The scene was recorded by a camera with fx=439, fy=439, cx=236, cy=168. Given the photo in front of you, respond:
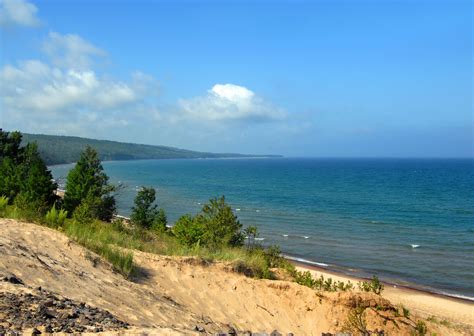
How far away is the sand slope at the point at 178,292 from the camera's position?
9.25 metres

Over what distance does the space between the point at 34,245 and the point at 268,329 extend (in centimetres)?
667

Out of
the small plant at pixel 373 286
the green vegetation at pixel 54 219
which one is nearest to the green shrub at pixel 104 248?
the green vegetation at pixel 54 219

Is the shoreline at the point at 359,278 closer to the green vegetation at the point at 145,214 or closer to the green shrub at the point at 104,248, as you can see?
the green vegetation at the point at 145,214

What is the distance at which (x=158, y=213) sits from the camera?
36.2 metres

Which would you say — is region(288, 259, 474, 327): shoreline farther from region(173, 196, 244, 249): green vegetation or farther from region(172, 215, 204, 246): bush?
region(172, 215, 204, 246): bush

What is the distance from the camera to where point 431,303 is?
2312 centimetres

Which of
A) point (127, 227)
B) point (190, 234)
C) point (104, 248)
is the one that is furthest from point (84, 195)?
point (104, 248)

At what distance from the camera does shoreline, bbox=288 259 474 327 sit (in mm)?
20906

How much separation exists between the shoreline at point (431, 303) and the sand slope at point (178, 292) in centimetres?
584

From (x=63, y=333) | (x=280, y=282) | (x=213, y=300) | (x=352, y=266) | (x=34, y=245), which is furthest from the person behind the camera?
(x=352, y=266)

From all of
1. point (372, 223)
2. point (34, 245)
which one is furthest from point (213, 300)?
point (372, 223)

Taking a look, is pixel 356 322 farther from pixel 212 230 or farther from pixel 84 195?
pixel 84 195

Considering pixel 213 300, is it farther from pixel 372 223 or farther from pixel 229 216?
pixel 372 223

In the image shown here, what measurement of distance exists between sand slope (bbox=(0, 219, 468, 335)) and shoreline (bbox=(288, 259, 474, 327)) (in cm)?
584
